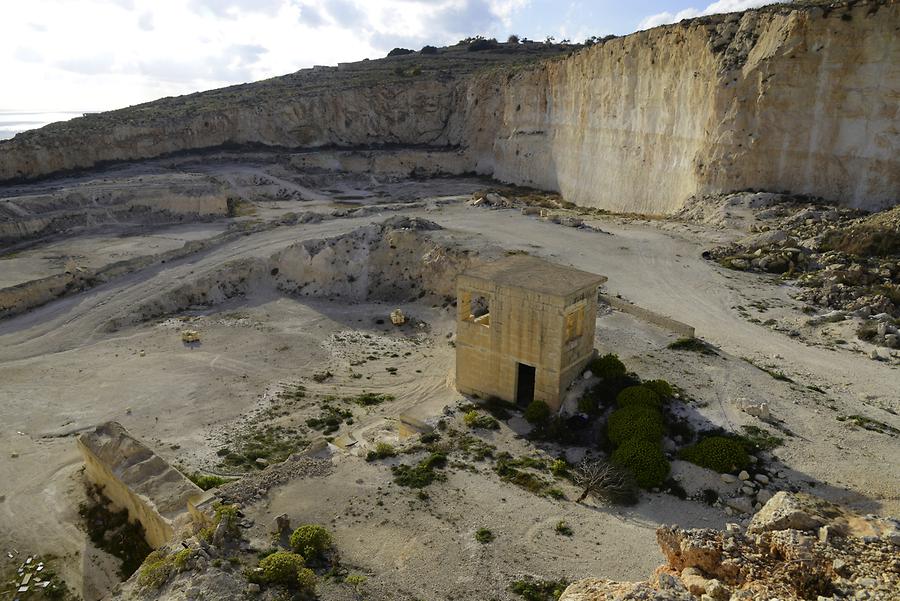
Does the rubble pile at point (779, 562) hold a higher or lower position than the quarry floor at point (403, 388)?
higher

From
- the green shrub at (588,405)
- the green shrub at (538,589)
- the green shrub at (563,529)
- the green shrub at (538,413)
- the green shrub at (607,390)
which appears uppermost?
the green shrub at (607,390)

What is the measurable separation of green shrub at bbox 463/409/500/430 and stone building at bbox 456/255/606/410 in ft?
3.82

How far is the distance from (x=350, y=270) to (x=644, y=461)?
22.0 metres

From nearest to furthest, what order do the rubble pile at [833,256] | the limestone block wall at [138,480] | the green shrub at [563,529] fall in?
the green shrub at [563,529], the limestone block wall at [138,480], the rubble pile at [833,256]

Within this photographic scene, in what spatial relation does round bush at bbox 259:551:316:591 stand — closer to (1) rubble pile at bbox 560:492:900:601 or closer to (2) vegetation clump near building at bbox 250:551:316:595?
(2) vegetation clump near building at bbox 250:551:316:595

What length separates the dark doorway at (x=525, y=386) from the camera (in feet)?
59.8

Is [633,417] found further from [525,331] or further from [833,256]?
[833,256]

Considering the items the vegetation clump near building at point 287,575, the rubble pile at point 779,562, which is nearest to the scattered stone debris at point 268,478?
the vegetation clump near building at point 287,575

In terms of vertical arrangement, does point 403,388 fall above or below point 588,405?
below

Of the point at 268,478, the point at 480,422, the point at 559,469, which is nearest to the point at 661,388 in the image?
the point at 559,469

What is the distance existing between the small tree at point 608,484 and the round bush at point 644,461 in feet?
0.97

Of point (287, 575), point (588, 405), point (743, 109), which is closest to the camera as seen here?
point (287, 575)

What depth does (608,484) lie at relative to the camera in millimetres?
13922

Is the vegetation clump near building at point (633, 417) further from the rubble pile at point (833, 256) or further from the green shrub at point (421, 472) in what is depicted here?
the rubble pile at point (833, 256)
